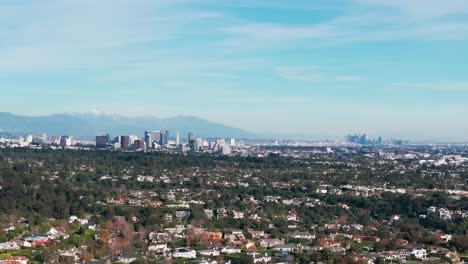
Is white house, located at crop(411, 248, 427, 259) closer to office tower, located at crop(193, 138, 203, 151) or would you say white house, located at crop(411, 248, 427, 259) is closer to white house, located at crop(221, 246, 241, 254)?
white house, located at crop(221, 246, 241, 254)

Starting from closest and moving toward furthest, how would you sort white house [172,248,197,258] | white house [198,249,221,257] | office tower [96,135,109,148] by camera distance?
white house [172,248,197,258] < white house [198,249,221,257] < office tower [96,135,109,148]

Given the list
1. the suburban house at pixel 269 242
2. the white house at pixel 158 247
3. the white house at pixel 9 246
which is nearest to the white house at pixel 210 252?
the white house at pixel 158 247

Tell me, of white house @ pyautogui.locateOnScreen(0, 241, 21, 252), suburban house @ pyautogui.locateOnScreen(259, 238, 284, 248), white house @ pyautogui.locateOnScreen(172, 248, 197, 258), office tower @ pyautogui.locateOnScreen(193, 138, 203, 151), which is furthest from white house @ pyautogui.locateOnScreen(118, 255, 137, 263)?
office tower @ pyautogui.locateOnScreen(193, 138, 203, 151)

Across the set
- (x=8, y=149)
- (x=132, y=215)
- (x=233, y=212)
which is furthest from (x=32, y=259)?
(x=8, y=149)

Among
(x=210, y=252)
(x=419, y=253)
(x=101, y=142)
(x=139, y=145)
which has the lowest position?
(x=210, y=252)

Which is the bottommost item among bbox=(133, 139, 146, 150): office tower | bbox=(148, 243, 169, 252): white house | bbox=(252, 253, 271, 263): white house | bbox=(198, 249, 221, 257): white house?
bbox=(198, 249, 221, 257): white house

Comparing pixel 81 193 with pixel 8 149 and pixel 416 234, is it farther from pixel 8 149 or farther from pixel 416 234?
pixel 8 149

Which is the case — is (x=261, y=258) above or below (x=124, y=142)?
below

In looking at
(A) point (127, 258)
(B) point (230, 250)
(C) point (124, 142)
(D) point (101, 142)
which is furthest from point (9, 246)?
(D) point (101, 142)

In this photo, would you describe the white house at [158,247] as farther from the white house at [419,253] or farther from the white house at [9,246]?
the white house at [419,253]

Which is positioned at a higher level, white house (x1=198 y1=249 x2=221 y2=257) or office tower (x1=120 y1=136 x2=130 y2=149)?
office tower (x1=120 y1=136 x2=130 y2=149)

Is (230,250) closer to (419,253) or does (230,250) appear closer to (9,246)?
(419,253)
